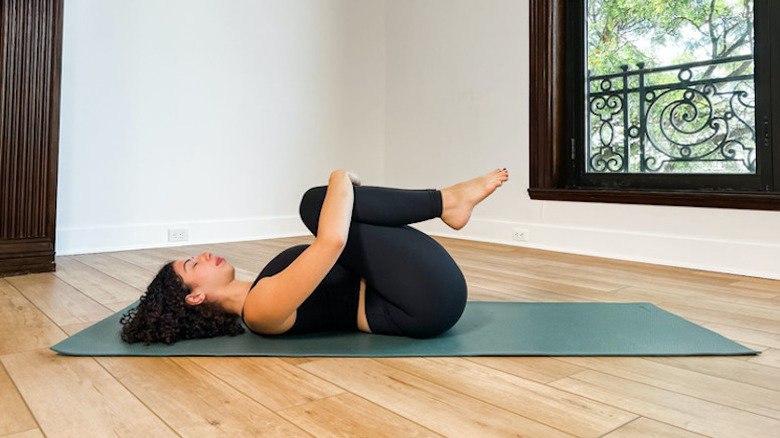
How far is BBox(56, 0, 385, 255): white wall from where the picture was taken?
3.38 m

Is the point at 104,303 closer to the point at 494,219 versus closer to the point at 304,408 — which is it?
the point at 304,408

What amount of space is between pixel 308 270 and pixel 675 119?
2.68 metres

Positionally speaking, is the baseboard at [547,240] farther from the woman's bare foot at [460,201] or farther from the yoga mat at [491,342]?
the woman's bare foot at [460,201]

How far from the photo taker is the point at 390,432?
969 millimetres

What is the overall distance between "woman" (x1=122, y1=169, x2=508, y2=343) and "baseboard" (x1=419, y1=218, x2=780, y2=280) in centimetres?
201

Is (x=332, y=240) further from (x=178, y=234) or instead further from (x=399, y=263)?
(x=178, y=234)

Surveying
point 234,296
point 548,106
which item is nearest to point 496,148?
point 548,106

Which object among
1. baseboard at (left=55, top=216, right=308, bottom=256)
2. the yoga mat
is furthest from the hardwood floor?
baseboard at (left=55, top=216, right=308, bottom=256)

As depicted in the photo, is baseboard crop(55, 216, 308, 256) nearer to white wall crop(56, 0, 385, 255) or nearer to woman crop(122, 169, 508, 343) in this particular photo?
white wall crop(56, 0, 385, 255)

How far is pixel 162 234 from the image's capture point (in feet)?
12.1

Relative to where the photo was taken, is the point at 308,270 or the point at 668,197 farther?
the point at 668,197

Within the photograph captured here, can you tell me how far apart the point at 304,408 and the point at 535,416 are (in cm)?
45

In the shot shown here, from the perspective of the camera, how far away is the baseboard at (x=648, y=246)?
2717mm

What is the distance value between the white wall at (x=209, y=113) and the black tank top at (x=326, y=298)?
2.43 meters
